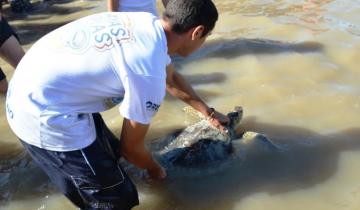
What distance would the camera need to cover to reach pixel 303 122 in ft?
13.6

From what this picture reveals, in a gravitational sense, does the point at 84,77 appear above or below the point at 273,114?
above

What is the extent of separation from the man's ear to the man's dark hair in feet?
0.05

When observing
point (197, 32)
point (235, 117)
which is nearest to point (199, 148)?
point (235, 117)

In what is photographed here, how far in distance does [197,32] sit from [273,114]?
2.00 metres

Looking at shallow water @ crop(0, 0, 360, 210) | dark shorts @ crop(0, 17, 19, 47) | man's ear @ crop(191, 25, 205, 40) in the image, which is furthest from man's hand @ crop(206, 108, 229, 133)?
dark shorts @ crop(0, 17, 19, 47)

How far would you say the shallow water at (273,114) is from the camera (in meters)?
3.35

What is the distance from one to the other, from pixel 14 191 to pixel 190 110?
5.27 ft

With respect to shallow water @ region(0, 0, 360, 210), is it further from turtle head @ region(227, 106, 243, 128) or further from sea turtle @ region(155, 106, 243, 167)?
turtle head @ region(227, 106, 243, 128)

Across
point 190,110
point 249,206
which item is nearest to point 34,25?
point 190,110

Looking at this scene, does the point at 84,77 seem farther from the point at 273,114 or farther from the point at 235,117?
the point at 273,114

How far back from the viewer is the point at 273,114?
431 cm

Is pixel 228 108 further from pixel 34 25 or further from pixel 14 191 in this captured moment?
pixel 34 25

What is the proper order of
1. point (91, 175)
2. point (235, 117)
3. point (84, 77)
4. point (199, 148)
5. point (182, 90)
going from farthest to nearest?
point (235, 117), point (199, 148), point (182, 90), point (91, 175), point (84, 77)

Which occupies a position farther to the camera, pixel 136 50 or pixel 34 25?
pixel 34 25
